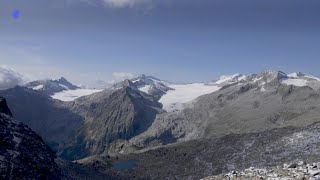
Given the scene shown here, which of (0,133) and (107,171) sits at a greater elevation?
(0,133)

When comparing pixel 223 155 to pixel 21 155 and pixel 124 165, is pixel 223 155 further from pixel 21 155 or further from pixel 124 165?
pixel 21 155

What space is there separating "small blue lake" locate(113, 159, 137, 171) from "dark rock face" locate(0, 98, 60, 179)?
206 feet

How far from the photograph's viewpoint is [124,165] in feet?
451

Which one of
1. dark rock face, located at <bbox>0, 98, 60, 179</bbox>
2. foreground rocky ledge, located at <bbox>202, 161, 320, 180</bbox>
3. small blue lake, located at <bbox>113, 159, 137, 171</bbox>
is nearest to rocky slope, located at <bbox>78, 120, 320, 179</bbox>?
small blue lake, located at <bbox>113, 159, 137, 171</bbox>

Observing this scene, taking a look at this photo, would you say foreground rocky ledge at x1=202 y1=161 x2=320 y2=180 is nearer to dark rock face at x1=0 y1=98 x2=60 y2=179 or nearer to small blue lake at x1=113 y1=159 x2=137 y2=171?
dark rock face at x1=0 y1=98 x2=60 y2=179

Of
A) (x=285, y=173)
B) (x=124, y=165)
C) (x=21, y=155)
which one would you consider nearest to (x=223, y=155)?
(x=124, y=165)

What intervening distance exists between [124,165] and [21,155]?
8044 cm

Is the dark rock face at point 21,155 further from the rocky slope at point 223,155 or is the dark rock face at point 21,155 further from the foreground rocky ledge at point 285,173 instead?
the rocky slope at point 223,155

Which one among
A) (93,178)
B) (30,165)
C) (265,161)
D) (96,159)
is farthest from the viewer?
(96,159)

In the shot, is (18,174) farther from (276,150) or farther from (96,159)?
(96,159)

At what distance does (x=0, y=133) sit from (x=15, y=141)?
→ 2442 millimetres

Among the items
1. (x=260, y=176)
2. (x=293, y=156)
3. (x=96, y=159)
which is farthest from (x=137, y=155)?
(x=260, y=176)

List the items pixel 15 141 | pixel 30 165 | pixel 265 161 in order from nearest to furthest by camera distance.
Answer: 1. pixel 30 165
2. pixel 15 141
3. pixel 265 161

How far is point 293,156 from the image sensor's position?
110m
